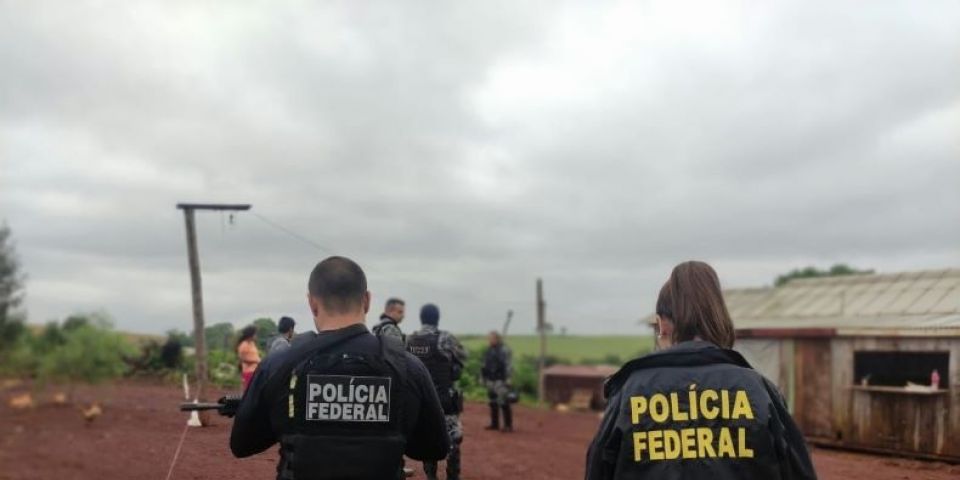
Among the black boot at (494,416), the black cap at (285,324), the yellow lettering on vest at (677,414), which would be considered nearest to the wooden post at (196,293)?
the black cap at (285,324)

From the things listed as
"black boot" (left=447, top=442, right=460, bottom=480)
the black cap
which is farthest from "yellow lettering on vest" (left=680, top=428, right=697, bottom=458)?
"black boot" (left=447, top=442, right=460, bottom=480)

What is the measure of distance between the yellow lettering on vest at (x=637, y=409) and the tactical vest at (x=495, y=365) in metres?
15.2

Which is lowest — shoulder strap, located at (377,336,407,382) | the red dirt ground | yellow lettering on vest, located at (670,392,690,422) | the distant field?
the distant field

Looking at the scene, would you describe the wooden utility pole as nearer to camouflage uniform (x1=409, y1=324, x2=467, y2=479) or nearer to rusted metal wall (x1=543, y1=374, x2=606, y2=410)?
rusted metal wall (x1=543, y1=374, x2=606, y2=410)

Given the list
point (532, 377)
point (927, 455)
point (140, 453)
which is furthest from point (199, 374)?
point (532, 377)

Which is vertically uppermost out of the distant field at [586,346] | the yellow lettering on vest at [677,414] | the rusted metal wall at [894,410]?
the yellow lettering on vest at [677,414]

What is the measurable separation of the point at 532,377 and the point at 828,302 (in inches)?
569

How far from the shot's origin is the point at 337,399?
3518 mm

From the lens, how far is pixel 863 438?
16938 mm

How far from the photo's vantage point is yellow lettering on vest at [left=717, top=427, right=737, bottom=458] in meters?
3.33

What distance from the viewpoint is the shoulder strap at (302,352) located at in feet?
11.6

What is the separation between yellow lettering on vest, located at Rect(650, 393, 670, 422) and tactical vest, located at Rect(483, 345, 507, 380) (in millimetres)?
15234

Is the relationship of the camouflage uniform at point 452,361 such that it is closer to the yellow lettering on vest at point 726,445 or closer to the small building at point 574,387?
the yellow lettering on vest at point 726,445

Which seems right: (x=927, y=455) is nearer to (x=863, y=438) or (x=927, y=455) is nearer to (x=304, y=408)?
(x=863, y=438)
